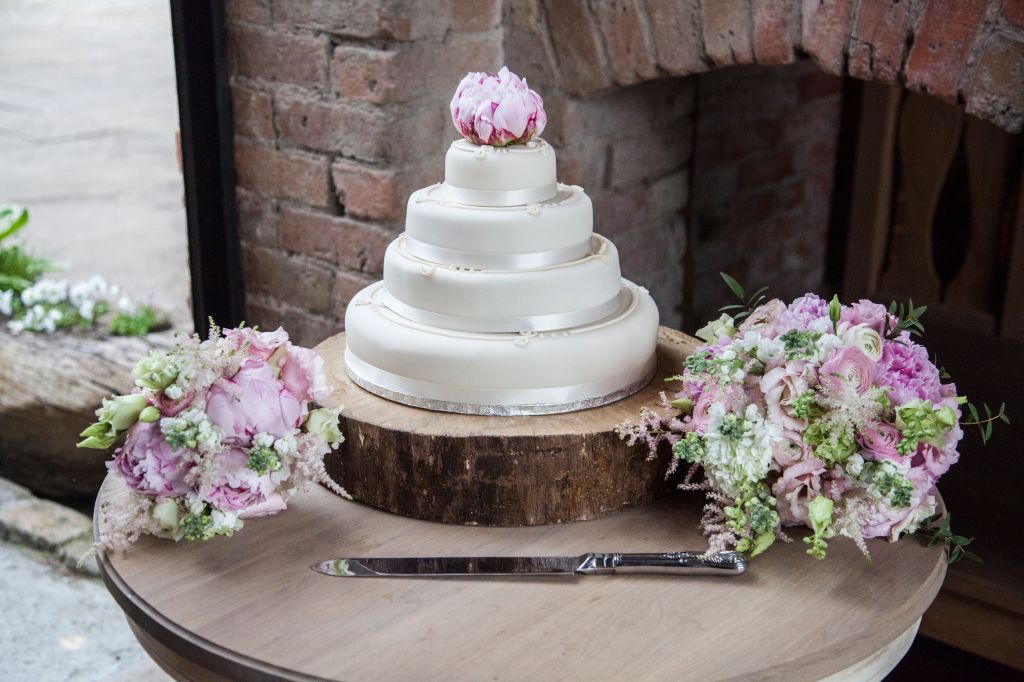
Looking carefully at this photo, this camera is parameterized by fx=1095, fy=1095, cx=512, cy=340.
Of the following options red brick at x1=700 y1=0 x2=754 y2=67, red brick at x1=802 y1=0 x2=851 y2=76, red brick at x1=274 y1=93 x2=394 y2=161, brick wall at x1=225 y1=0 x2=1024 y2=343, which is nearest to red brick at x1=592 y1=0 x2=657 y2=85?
brick wall at x1=225 y1=0 x2=1024 y2=343

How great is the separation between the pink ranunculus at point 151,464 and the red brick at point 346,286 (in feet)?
2.70

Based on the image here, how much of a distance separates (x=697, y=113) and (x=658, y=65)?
40 centimetres

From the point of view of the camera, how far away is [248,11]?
6.25 ft

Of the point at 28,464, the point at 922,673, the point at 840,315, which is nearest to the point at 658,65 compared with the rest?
the point at 840,315

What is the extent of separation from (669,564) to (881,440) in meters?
0.24

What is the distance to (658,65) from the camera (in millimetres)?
1725

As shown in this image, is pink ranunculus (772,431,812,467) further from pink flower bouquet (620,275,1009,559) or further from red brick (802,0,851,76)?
red brick (802,0,851,76)

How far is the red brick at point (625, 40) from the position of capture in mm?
1713

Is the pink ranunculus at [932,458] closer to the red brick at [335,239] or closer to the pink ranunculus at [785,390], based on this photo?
the pink ranunculus at [785,390]

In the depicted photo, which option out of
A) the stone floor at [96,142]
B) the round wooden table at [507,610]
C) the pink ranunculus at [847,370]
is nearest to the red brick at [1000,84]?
the pink ranunculus at [847,370]

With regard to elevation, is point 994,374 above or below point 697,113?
below

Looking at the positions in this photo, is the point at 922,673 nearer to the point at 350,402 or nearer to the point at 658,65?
the point at 658,65

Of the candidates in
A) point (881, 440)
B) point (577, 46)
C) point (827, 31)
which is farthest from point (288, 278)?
point (881, 440)

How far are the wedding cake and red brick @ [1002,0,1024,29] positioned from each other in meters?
0.62
